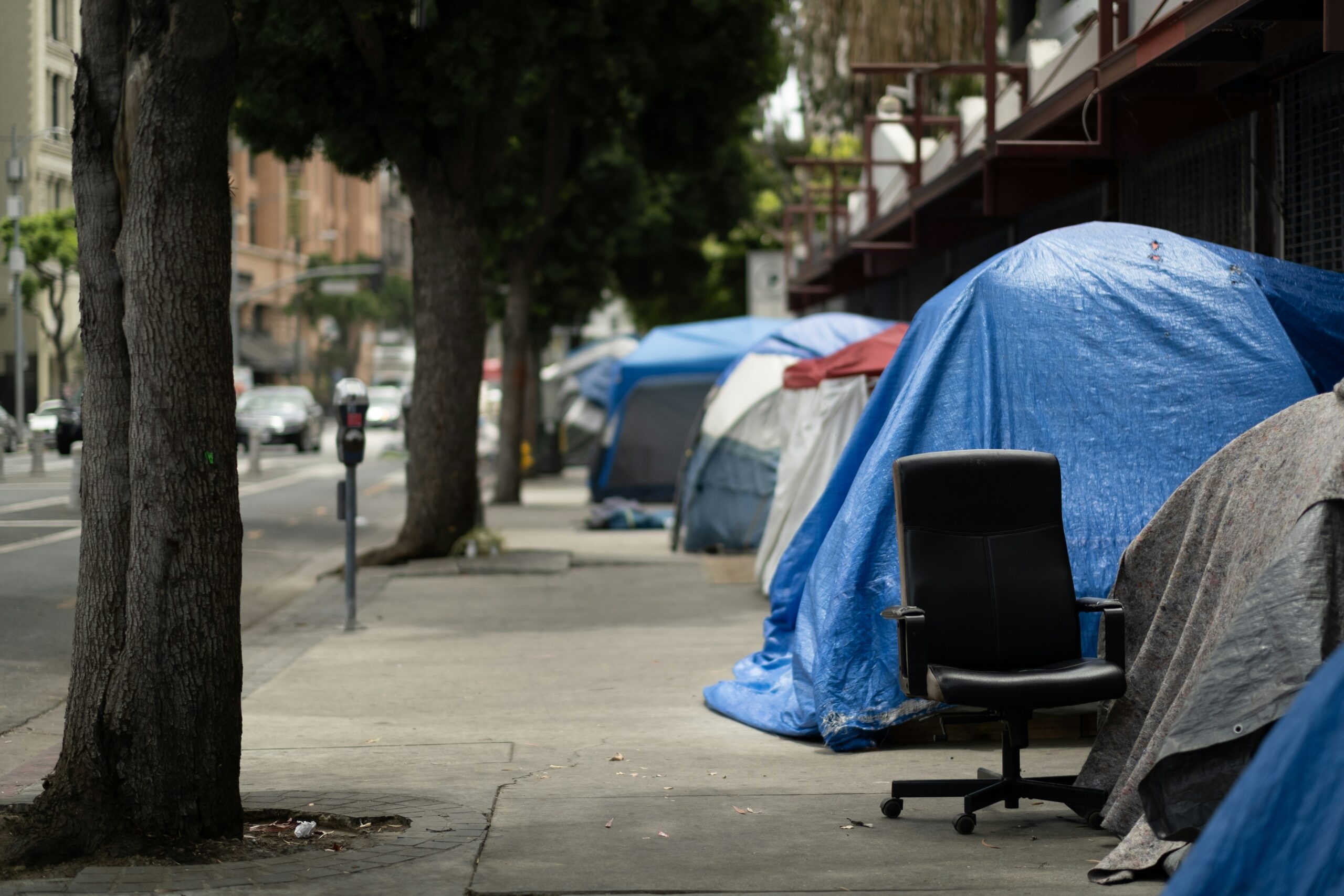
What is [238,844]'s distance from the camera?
214 inches

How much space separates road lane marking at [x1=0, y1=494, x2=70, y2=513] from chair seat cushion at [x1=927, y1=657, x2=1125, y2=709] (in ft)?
29.6

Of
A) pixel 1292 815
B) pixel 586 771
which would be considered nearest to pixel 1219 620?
pixel 1292 815

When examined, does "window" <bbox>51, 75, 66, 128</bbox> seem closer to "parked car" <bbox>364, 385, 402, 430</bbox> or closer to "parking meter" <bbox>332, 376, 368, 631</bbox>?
"parking meter" <bbox>332, 376, 368, 631</bbox>

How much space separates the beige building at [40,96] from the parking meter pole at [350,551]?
88.2 inches

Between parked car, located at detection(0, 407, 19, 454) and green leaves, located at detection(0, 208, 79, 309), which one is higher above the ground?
green leaves, located at detection(0, 208, 79, 309)

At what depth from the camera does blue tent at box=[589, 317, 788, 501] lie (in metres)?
24.0

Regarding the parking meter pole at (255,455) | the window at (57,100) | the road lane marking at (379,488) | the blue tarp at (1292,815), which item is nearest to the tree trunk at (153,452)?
the window at (57,100)

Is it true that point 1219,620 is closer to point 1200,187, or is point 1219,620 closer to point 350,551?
point 1200,187

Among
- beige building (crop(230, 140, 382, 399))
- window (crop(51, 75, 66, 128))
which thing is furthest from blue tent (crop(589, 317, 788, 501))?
beige building (crop(230, 140, 382, 399))

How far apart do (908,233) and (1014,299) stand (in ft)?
34.3

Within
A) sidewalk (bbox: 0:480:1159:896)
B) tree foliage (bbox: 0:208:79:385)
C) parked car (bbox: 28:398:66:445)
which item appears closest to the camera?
sidewalk (bbox: 0:480:1159:896)

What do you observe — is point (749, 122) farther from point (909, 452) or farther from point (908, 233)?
point (909, 452)

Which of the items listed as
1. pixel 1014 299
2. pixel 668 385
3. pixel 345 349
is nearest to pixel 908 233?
pixel 668 385

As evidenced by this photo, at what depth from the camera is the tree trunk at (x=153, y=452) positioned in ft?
17.5
